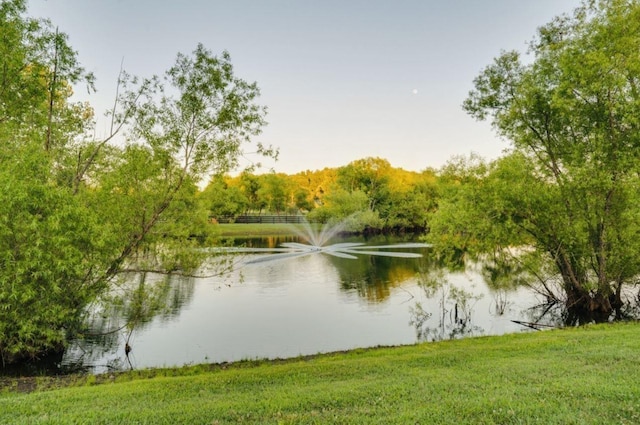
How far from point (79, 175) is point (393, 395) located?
12495 millimetres

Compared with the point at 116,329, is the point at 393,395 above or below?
above

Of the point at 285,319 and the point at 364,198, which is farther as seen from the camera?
the point at 364,198

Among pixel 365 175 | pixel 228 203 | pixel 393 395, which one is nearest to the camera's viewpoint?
pixel 393 395

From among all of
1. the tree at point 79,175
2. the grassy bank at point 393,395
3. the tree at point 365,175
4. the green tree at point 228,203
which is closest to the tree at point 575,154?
the grassy bank at point 393,395

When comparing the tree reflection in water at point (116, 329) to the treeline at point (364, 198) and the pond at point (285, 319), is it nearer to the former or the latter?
the pond at point (285, 319)

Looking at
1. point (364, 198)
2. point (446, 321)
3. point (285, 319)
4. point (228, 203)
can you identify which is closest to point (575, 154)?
point (446, 321)

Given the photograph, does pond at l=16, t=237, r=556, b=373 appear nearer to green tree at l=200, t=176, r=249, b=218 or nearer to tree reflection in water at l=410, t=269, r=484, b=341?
tree reflection in water at l=410, t=269, r=484, b=341

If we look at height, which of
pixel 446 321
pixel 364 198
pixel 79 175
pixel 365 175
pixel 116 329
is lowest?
pixel 116 329

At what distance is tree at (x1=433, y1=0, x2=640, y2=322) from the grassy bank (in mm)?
8458

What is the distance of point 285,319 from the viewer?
57.7ft

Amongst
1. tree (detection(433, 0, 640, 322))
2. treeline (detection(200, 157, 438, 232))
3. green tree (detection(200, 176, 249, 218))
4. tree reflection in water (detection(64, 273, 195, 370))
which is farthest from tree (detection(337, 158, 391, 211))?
tree reflection in water (detection(64, 273, 195, 370))

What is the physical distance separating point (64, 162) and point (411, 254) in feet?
99.7

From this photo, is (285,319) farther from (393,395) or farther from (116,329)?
(393,395)

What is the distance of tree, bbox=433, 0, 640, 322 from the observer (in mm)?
14664
